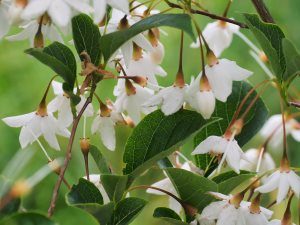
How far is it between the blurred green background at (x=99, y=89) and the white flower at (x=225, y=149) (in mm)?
964

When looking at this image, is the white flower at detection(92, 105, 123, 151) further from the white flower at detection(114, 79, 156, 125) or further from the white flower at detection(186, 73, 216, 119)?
the white flower at detection(186, 73, 216, 119)

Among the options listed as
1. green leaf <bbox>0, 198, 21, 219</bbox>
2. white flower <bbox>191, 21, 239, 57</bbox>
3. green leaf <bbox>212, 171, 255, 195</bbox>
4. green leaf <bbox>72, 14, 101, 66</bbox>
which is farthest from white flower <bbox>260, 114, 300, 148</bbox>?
green leaf <bbox>0, 198, 21, 219</bbox>

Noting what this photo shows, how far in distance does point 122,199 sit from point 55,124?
0.14 metres

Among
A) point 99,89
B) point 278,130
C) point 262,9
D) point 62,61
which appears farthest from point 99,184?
point 99,89

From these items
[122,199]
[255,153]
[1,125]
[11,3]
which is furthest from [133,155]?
[1,125]

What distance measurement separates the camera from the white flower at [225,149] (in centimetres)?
68

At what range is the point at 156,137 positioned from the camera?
671 mm

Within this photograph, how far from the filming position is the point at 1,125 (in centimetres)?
206

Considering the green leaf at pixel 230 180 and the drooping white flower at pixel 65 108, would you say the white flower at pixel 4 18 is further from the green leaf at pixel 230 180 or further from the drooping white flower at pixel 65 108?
the green leaf at pixel 230 180

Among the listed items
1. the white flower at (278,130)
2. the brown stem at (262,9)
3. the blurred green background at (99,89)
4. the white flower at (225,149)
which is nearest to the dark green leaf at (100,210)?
the white flower at (225,149)

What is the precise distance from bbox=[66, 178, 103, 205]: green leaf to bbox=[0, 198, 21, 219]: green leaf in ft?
0.14

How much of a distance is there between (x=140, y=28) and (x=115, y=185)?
5.3 inches

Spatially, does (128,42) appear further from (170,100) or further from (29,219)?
(29,219)

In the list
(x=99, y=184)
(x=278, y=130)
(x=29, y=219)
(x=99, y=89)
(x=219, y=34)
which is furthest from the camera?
(x=99, y=89)
